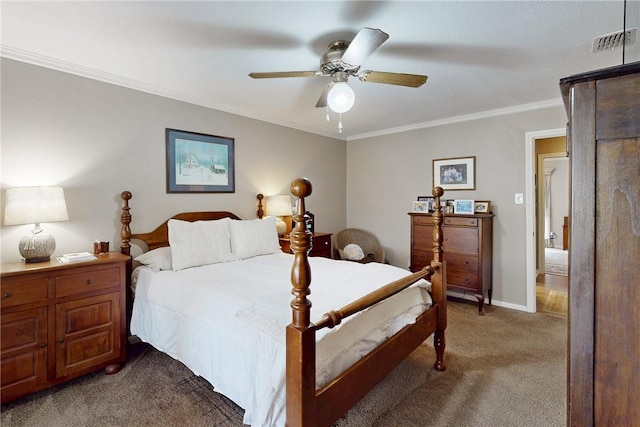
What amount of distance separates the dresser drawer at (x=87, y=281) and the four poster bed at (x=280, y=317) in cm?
25

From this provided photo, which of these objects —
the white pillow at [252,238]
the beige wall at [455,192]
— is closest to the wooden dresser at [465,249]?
the beige wall at [455,192]

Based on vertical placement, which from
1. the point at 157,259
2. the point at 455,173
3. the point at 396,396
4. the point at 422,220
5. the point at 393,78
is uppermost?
the point at 393,78

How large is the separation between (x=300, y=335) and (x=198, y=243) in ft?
6.07

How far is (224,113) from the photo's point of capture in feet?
11.8

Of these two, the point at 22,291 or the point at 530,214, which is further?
the point at 530,214

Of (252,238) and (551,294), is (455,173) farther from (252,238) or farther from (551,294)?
(252,238)

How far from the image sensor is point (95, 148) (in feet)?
8.82

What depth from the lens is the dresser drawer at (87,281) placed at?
2.17 metres

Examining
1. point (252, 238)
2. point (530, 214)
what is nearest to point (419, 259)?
point (530, 214)

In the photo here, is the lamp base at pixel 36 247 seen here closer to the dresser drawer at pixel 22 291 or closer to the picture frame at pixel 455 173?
the dresser drawer at pixel 22 291

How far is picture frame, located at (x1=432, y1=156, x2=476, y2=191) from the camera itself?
404 cm

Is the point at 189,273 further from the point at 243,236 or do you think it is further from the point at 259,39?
the point at 259,39

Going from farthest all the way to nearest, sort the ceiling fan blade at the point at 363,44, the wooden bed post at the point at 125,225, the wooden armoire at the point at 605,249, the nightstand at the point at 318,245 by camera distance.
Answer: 1. the nightstand at the point at 318,245
2. the wooden bed post at the point at 125,225
3. the ceiling fan blade at the point at 363,44
4. the wooden armoire at the point at 605,249

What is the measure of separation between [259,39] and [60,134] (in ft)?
5.81
